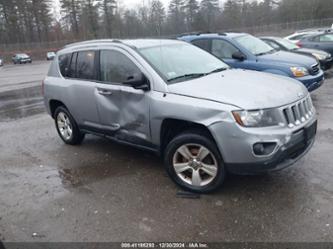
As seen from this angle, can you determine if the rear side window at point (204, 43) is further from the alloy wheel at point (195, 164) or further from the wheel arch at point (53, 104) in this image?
the alloy wheel at point (195, 164)

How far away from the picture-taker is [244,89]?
3879 millimetres

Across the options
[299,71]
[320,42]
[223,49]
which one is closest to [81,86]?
[223,49]

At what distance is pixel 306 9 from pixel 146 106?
57839 millimetres

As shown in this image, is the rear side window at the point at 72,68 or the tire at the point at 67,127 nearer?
the rear side window at the point at 72,68

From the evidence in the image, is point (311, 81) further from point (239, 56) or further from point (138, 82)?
point (138, 82)

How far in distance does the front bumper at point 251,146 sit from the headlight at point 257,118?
2.4 inches

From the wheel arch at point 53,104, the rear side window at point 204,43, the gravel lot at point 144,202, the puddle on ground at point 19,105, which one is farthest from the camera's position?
the puddle on ground at point 19,105

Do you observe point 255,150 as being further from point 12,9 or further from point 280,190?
point 12,9

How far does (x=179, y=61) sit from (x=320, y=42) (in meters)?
12.3

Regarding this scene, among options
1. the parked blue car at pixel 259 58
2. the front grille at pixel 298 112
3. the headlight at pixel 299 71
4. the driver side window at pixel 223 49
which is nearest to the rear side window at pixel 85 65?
the front grille at pixel 298 112

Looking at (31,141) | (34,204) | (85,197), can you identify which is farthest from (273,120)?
(31,141)

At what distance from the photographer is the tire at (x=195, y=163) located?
384 centimetres

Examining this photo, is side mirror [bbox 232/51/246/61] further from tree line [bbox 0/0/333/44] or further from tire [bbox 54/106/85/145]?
tree line [bbox 0/0/333/44]

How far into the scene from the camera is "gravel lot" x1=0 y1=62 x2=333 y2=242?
11.1ft
